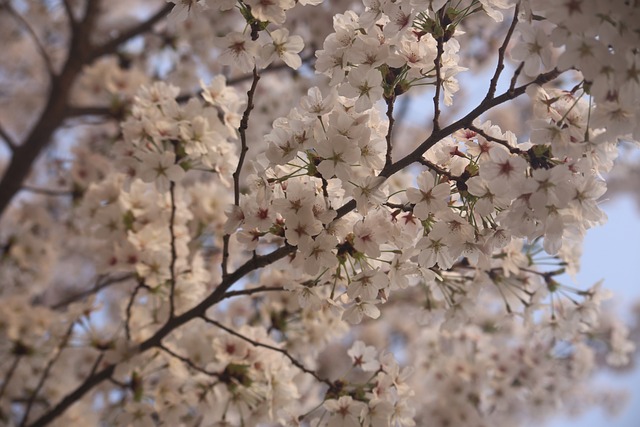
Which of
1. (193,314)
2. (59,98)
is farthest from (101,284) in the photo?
(59,98)

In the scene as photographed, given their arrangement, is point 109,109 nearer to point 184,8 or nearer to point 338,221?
point 184,8

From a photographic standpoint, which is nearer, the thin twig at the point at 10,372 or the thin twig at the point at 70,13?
the thin twig at the point at 10,372

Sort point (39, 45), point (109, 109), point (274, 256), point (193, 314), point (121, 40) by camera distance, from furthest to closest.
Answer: point (121, 40)
point (39, 45)
point (109, 109)
point (193, 314)
point (274, 256)

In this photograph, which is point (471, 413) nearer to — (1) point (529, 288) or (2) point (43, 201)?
(1) point (529, 288)

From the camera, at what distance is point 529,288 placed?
59.2 inches

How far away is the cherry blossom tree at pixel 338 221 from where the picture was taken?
961 millimetres

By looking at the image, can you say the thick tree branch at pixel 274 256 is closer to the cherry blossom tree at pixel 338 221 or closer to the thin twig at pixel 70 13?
the cherry blossom tree at pixel 338 221

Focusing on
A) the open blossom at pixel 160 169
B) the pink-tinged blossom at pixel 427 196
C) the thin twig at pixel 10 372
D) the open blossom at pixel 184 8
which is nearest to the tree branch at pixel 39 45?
the thin twig at pixel 10 372

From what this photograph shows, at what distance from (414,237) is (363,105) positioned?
0.25 m

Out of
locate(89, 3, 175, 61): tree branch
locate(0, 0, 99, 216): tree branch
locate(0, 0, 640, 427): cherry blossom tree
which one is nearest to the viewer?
locate(0, 0, 640, 427): cherry blossom tree

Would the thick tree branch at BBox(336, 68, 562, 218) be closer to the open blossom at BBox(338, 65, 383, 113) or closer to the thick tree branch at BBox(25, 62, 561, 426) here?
the thick tree branch at BBox(25, 62, 561, 426)

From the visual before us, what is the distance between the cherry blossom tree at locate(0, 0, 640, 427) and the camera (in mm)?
961

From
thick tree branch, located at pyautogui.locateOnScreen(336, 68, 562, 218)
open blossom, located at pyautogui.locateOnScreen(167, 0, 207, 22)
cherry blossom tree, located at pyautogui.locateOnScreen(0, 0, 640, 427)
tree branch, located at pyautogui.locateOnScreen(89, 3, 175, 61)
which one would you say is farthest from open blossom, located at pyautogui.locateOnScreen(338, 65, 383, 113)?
tree branch, located at pyautogui.locateOnScreen(89, 3, 175, 61)

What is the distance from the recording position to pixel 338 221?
3.54 ft
